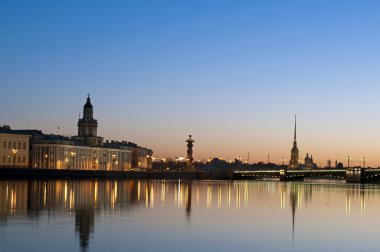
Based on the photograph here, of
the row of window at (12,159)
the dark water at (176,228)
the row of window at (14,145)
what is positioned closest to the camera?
the dark water at (176,228)

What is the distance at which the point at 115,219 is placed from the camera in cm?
3994

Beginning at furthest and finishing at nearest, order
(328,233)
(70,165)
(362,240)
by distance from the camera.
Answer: (70,165) < (328,233) < (362,240)

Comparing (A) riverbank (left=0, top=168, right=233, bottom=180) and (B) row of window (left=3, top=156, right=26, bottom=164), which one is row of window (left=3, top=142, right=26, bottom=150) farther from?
(A) riverbank (left=0, top=168, right=233, bottom=180)

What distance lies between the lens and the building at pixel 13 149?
16576 cm

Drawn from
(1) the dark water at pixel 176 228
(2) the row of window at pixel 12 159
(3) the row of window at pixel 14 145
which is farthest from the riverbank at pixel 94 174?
(1) the dark water at pixel 176 228

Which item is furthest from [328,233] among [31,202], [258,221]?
[31,202]

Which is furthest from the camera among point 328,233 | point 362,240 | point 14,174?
point 14,174

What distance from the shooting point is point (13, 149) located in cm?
16725

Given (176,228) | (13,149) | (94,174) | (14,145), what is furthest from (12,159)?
(176,228)

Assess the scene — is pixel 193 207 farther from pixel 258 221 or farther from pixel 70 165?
pixel 70 165

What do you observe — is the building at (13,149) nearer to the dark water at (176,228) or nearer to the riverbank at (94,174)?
the riverbank at (94,174)

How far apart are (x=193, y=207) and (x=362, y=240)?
20.6 meters

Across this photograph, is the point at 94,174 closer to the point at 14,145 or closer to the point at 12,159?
the point at 12,159

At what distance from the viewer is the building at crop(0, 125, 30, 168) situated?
6526 inches
